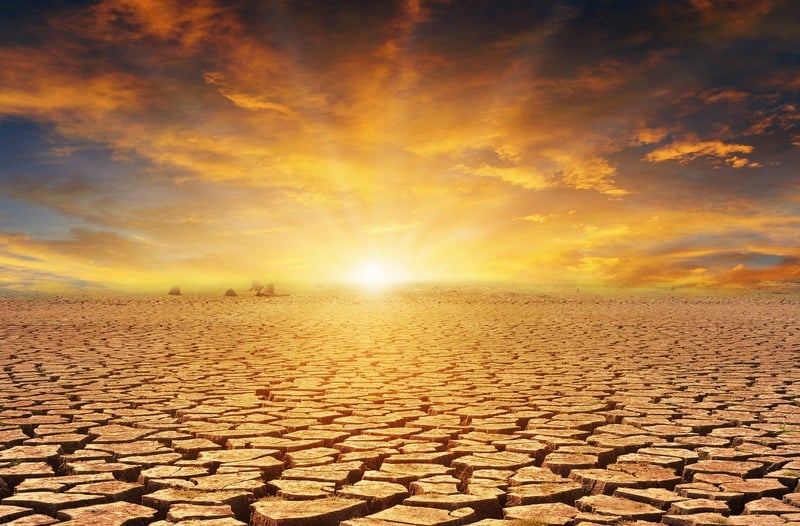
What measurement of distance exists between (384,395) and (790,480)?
324 centimetres

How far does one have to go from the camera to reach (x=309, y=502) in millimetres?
3160

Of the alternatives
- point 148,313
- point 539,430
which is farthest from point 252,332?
point 539,430

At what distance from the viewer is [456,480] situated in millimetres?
3523

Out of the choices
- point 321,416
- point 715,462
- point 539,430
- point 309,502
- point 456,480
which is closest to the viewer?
point 309,502

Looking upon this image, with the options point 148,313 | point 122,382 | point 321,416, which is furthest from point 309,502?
point 148,313

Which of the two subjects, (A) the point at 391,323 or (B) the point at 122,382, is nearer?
(B) the point at 122,382

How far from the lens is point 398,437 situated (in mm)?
4434

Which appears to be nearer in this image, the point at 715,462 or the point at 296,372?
the point at 715,462

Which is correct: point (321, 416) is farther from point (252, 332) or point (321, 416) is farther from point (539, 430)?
point (252, 332)

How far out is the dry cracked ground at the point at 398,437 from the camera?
3.12 m

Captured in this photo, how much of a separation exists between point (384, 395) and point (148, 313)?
13601 millimetres

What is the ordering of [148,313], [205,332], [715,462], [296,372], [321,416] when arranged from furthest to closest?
1. [148,313]
2. [205,332]
3. [296,372]
4. [321,416]
5. [715,462]

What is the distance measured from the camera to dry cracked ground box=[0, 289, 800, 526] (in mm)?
3115

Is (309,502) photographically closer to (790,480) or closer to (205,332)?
(790,480)
